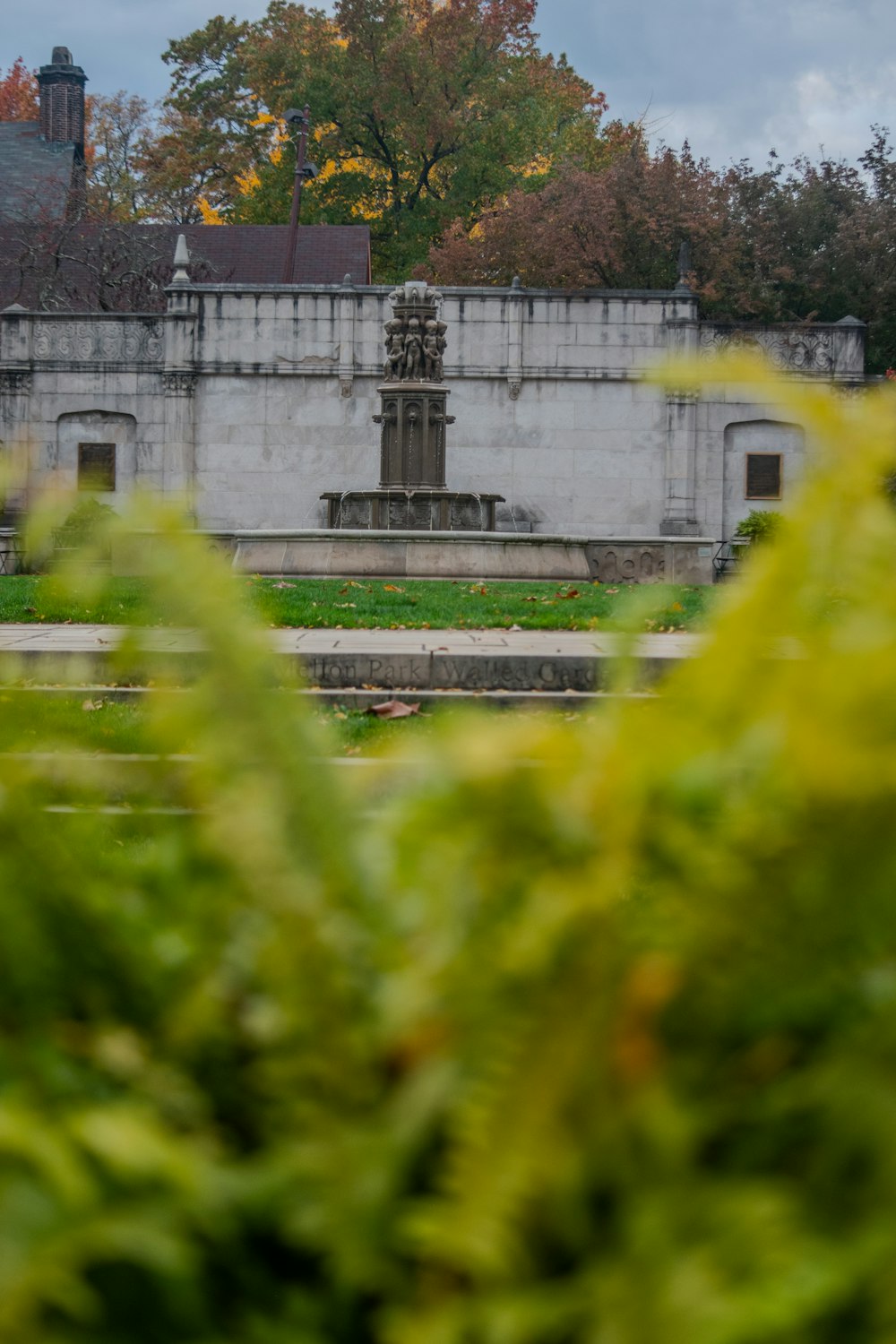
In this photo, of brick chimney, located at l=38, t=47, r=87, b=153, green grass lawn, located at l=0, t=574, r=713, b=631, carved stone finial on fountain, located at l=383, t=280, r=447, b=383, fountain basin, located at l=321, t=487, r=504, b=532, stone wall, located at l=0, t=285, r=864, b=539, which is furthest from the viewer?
brick chimney, located at l=38, t=47, r=87, b=153

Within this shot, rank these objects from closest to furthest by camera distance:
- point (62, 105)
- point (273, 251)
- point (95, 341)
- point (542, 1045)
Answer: point (542, 1045) → point (95, 341) → point (273, 251) → point (62, 105)

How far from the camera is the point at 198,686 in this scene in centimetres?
67

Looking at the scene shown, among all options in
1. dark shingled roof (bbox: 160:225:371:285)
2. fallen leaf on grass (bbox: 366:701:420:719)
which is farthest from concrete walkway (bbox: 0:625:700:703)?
dark shingled roof (bbox: 160:225:371:285)

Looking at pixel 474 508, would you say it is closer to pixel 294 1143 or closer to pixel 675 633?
pixel 675 633

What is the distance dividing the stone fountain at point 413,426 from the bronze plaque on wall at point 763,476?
35.6ft

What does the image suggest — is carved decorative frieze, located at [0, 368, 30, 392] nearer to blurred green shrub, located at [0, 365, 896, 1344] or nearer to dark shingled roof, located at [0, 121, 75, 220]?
dark shingled roof, located at [0, 121, 75, 220]

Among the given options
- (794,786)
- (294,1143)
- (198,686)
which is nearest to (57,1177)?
(294,1143)

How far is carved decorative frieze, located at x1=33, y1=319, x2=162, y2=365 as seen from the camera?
1237 inches

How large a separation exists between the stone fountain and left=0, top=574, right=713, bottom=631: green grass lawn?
21.1 feet

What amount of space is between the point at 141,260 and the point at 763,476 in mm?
18589

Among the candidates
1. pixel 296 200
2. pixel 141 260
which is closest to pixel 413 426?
pixel 296 200

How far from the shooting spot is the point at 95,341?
31.5 metres

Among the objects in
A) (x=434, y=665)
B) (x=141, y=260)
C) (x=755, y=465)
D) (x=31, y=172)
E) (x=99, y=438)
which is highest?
(x=31, y=172)

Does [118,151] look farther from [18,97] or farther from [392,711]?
[392,711]
